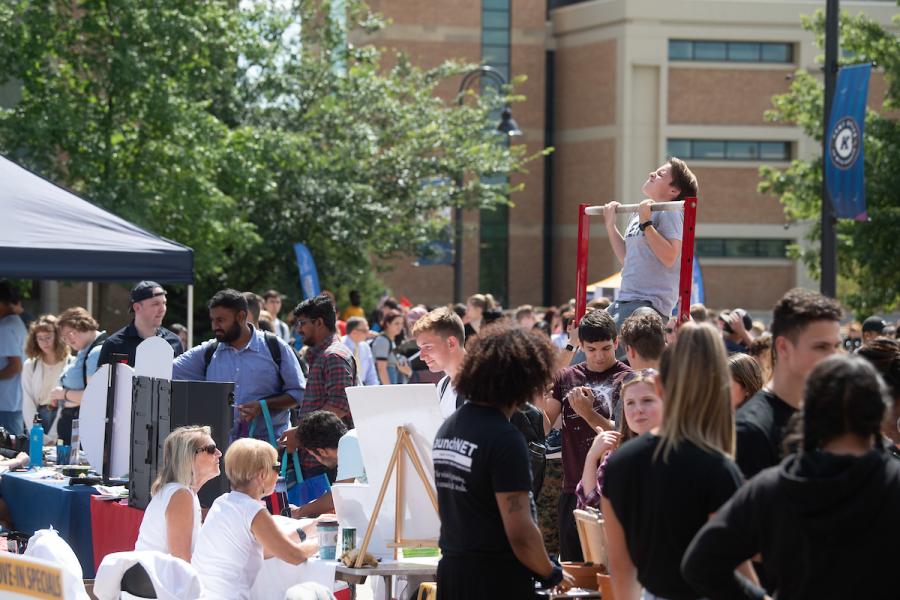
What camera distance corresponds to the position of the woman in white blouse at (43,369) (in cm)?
1216

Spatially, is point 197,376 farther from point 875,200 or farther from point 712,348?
point 875,200

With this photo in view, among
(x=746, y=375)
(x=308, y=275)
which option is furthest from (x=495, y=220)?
(x=746, y=375)

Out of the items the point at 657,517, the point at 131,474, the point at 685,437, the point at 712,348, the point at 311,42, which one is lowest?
the point at 131,474

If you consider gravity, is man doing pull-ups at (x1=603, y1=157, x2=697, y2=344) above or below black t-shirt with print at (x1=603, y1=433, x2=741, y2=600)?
above

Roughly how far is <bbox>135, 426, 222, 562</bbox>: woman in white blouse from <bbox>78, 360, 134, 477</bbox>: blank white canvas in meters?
1.35

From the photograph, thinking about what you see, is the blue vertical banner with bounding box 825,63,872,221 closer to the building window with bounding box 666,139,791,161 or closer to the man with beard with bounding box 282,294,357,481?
the man with beard with bounding box 282,294,357,481

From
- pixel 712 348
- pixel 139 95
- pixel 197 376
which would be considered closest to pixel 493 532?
pixel 712 348

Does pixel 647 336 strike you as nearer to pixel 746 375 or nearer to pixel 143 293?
pixel 746 375

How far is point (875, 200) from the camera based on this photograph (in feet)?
83.6

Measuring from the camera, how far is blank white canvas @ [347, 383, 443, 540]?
19.1 ft

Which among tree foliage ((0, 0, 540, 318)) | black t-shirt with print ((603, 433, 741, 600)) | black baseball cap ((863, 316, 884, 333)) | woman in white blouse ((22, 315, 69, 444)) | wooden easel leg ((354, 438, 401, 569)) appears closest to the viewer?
black t-shirt with print ((603, 433, 741, 600))

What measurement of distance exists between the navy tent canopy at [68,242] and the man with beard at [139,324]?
0.20 metres

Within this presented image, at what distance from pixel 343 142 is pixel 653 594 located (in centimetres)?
2563

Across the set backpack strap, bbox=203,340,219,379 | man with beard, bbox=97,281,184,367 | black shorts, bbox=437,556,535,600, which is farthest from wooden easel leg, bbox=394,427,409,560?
man with beard, bbox=97,281,184,367
